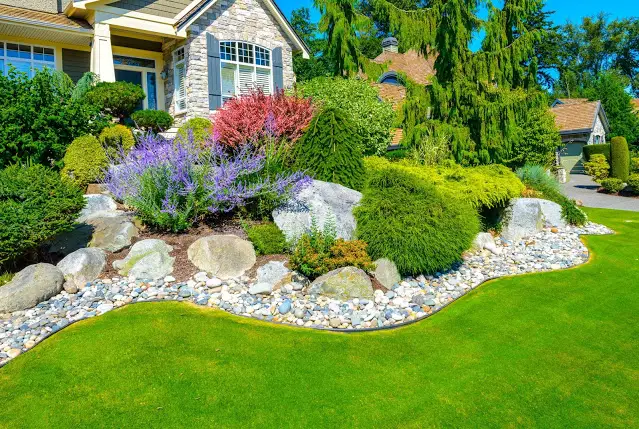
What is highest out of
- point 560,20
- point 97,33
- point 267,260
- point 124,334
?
point 560,20

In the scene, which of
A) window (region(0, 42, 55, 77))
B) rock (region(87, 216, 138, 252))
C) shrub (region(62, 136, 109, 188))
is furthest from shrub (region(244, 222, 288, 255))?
window (region(0, 42, 55, 77))

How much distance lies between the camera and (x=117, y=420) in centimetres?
330

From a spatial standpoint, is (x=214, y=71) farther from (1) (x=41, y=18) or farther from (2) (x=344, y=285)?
(2) (x=344, y=285)

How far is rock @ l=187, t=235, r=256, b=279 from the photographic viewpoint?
6.13m

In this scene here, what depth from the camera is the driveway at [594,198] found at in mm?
15953

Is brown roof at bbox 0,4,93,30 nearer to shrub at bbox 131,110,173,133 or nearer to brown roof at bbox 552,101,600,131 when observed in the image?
shrub at bbox 131,110,173,133

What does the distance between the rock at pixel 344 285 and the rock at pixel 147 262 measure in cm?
198

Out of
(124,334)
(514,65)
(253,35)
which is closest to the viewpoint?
(124,334)

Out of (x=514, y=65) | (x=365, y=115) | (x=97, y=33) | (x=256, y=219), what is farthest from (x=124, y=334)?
(x=514, y=65)

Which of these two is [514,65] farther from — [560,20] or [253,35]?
[560,20]

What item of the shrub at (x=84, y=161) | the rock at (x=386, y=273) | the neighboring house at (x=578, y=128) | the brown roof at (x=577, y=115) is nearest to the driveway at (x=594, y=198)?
the neighboring house at (x=578, y=128)

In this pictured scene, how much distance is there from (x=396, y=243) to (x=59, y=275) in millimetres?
4285

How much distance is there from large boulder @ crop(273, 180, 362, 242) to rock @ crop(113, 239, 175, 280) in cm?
171

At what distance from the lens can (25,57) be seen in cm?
1328
